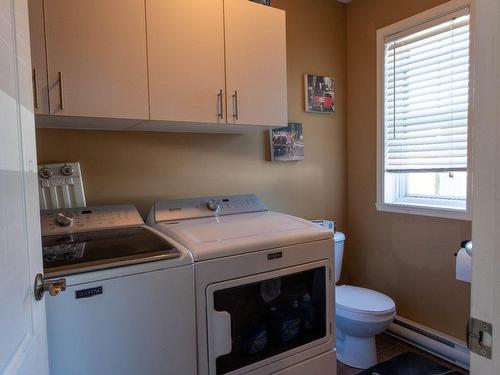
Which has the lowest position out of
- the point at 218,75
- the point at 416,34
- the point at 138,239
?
the point at 138,239

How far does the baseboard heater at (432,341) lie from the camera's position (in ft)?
6.95

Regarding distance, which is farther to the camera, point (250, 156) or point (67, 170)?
point (250, 156)

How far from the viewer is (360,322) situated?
6.64ft

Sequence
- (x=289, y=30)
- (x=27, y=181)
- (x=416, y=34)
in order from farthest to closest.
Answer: (x=289, y=30), (x=416, y=34), (x=27, y=181)

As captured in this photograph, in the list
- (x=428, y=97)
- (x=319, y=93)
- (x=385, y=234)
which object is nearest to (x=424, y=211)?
(x=385, y=234)

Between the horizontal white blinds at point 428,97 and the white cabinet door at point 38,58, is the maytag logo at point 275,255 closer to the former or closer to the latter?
the white cabinet door at point 38,58

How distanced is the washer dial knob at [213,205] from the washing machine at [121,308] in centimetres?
53

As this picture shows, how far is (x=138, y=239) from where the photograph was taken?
1499 millimetres

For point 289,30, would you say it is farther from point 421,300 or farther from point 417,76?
point 421,300

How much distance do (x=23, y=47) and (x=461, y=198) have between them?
2.33 metres

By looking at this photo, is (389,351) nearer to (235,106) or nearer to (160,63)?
(235,106)

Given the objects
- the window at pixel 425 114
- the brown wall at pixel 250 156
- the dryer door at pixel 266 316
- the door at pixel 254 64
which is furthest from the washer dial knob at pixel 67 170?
the window at pixel 425 114

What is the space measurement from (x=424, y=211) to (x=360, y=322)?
864mm

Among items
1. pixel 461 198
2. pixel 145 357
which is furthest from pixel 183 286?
pixel 461 198
